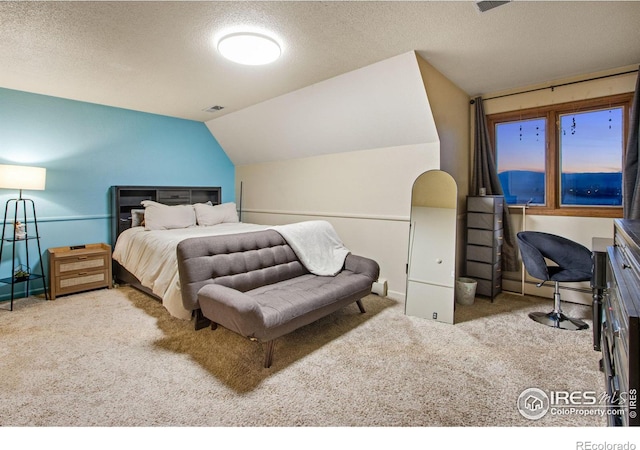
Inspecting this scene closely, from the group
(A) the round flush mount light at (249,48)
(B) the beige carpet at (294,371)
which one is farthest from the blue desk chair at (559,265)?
(A) the round flush mount light at (249,48)

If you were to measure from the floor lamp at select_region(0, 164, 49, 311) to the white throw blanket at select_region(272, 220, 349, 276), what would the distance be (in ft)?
8.58

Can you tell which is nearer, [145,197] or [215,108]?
[215,108]

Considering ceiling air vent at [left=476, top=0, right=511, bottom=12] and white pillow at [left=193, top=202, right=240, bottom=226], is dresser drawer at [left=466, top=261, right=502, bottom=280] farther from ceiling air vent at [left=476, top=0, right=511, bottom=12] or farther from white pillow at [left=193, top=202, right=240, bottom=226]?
white pillow at [left=193, top=202, right=240, bottom=226]

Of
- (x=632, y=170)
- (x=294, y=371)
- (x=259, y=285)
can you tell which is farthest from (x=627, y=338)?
(x=632, y=170)

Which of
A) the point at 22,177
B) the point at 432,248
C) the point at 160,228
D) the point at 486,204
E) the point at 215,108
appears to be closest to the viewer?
the point at 432,248

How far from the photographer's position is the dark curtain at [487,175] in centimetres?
378

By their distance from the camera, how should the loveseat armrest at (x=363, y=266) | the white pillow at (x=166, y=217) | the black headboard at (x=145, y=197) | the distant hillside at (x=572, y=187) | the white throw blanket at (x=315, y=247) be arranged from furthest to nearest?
the black headboard at (x=145, y=197) < the white pillow at (x=166, y=217) < the distant hillside at (x=572, y=187) < the white throw blanket at (x=315, y=247) < the loveseat armrest at (x=363, y=266)

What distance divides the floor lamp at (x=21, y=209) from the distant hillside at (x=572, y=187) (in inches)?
208

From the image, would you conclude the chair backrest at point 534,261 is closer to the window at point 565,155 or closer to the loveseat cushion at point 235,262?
the window at point 565,155

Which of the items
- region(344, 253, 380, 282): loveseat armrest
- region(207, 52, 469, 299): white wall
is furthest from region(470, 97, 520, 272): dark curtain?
region(344, 253, 380, 282): loveseat armrest

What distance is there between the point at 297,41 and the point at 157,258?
2.38 meters

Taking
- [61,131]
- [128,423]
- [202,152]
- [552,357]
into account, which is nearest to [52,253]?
[61,131]

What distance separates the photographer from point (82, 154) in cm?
407

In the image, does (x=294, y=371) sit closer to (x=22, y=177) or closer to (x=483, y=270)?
(x=483, y=270)
